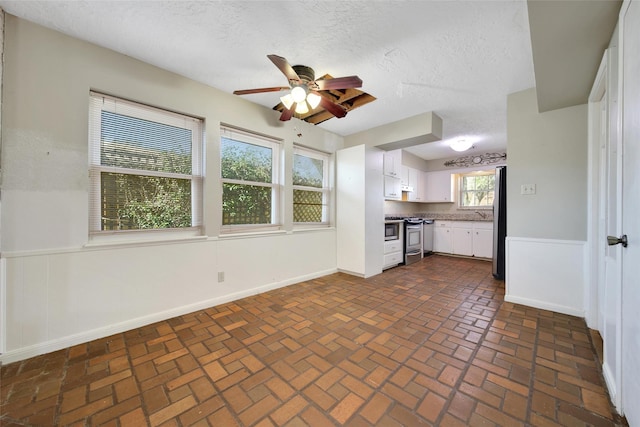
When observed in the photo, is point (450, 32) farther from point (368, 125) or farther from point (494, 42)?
point (368, 125)

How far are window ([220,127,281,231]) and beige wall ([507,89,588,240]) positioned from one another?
2.87 m

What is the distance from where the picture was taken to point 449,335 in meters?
2.03

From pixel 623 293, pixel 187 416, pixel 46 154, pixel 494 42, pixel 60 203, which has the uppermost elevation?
pixel 494 42

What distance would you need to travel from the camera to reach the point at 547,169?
2.54 meters

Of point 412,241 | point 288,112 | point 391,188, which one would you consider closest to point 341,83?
point 288,112

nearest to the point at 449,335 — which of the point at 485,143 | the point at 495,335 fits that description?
the point at 495,335

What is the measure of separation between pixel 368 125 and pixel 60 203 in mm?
3585

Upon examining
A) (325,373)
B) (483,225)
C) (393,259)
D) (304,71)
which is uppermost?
(304,71)

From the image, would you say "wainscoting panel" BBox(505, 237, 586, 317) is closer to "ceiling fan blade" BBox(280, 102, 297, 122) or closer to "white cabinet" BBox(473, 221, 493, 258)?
"white cabinet" BBox(473, 221, 493, 258)

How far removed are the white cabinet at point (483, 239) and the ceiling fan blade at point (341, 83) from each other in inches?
186

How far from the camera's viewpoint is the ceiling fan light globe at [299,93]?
205 centimetres

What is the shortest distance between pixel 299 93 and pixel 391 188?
287cm

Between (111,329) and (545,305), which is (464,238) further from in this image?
(111,329)

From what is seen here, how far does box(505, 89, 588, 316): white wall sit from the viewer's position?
7.86ft
